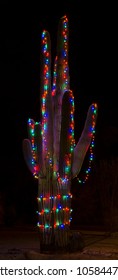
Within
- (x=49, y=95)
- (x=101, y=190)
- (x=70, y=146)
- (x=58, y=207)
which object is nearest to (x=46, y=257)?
(x=58, y=207)

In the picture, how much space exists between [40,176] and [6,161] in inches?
551

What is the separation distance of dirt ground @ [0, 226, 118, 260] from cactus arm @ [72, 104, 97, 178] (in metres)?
1.66

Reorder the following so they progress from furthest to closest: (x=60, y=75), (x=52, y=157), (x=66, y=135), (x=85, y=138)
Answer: (x=60, y=75) < (x=85, y=138) < (x=52, y=157) < (x=66, y=135)

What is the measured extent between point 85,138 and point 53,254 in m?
2.37

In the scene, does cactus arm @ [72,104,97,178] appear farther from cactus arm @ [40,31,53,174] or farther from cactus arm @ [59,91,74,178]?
cactus arm @ [40,31,53,174]

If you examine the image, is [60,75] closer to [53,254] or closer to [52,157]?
[52,157]

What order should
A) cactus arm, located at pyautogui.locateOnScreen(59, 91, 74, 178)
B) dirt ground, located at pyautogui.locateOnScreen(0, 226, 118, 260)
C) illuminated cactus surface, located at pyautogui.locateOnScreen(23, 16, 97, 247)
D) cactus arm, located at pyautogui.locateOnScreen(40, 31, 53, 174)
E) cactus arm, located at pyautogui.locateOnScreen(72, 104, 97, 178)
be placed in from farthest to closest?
cactus arm, located at pyautogui.locateOnScreen(72, 104, 97, 178)
cactus arm, located at pyautogui.locateOnScreen(40, 31, 53, 174)
illuminated cactus surface, located at pyautogui.locateOnScreen(23, 16, 97, 247)
dirt ground, located at pyautogui.locateOnScreen(0, 226, 118, 260)
cactus arm, located at pyautogui.locateOnScreen(59, 91, 74, 178)

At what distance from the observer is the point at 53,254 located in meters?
9.88

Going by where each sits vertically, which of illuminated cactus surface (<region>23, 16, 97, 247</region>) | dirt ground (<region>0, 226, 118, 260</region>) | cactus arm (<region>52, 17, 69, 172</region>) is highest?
cactus arm (<region>52, 17, 69, 172</region>)

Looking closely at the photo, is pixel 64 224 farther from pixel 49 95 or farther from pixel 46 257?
pixel 49 95

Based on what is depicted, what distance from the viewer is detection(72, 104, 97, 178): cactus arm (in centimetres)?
1027

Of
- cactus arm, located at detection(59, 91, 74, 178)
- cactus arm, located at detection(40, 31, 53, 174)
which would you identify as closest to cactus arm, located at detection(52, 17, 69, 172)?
cactus arm, located at detection(40, 31, 53, 174)

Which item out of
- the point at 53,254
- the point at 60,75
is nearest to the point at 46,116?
the point at 60,75

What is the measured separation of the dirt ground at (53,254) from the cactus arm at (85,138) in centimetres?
166
